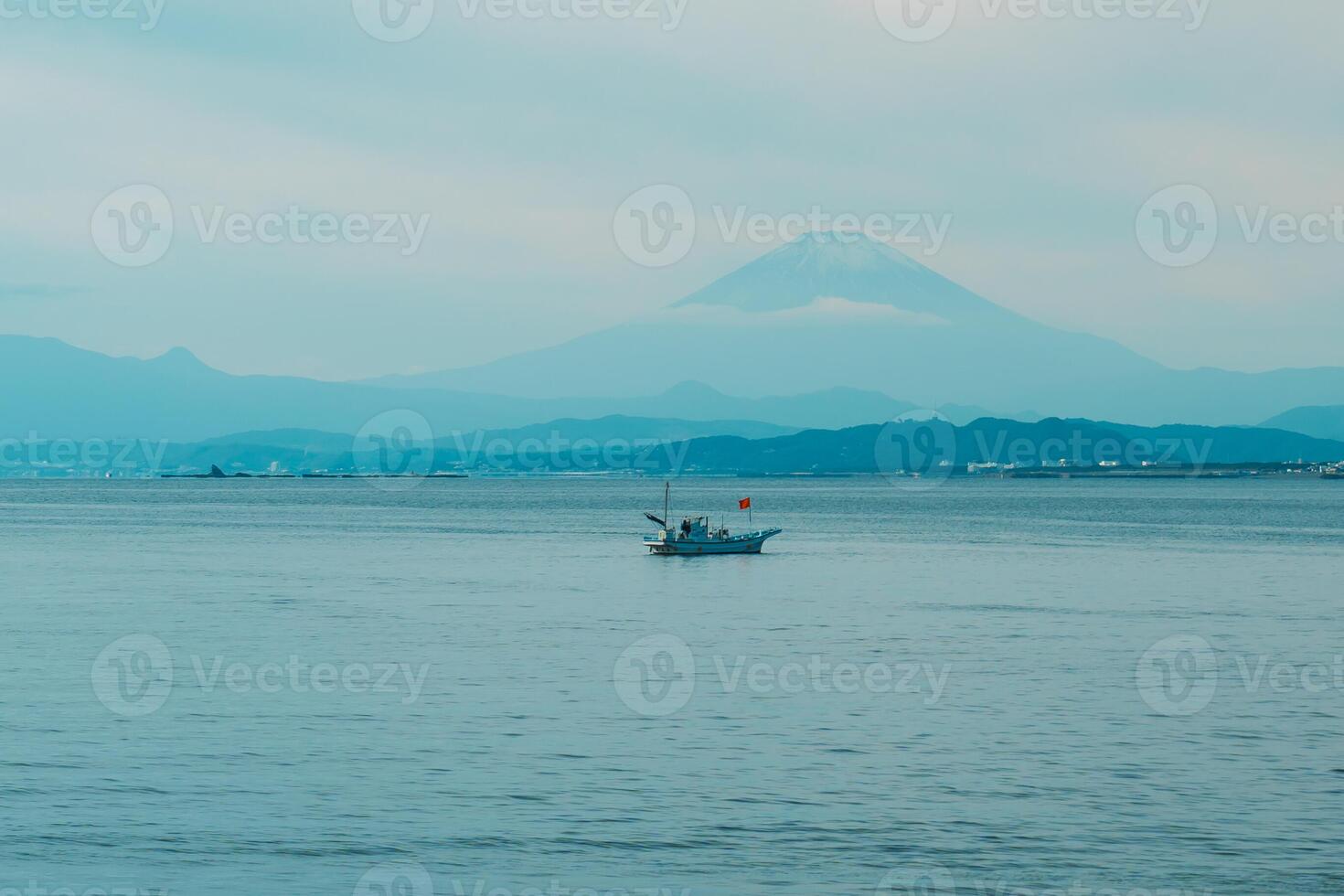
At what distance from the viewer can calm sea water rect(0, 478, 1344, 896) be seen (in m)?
18.9

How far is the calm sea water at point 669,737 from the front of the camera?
62.1 ft

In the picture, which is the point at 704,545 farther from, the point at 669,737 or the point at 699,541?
the point at 669,737

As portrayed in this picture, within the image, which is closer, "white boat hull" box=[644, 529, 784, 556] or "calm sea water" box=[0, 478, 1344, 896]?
"calm sea water" box=[0, 478, 1344, 896]

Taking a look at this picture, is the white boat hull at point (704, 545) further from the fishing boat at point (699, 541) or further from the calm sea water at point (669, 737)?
the calm sea water at point (669, 737)

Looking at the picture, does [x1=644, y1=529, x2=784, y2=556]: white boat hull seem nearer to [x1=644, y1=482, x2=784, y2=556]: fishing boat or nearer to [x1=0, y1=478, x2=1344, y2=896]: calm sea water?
[x1=644, y1=482, x2=784, y2=556]: fishing boat

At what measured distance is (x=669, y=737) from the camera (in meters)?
26.3

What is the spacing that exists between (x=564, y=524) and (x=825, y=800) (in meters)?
98.0

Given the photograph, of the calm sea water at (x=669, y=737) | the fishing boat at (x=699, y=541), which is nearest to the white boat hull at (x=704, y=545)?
the fishing boat at (x=699, y=541)

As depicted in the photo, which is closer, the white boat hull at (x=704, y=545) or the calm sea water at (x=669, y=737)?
the calm sea water at (x=669, y=737)

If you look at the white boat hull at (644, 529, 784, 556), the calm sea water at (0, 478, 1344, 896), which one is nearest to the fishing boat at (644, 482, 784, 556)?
the white boat hull at (644, 529, 784, 556)

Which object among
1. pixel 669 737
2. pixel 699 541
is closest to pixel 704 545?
pixel 699 541

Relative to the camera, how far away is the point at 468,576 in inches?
2527

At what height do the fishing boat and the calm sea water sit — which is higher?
the fishing boat

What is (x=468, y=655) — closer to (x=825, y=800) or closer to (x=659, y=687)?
(x=659, y=687)
